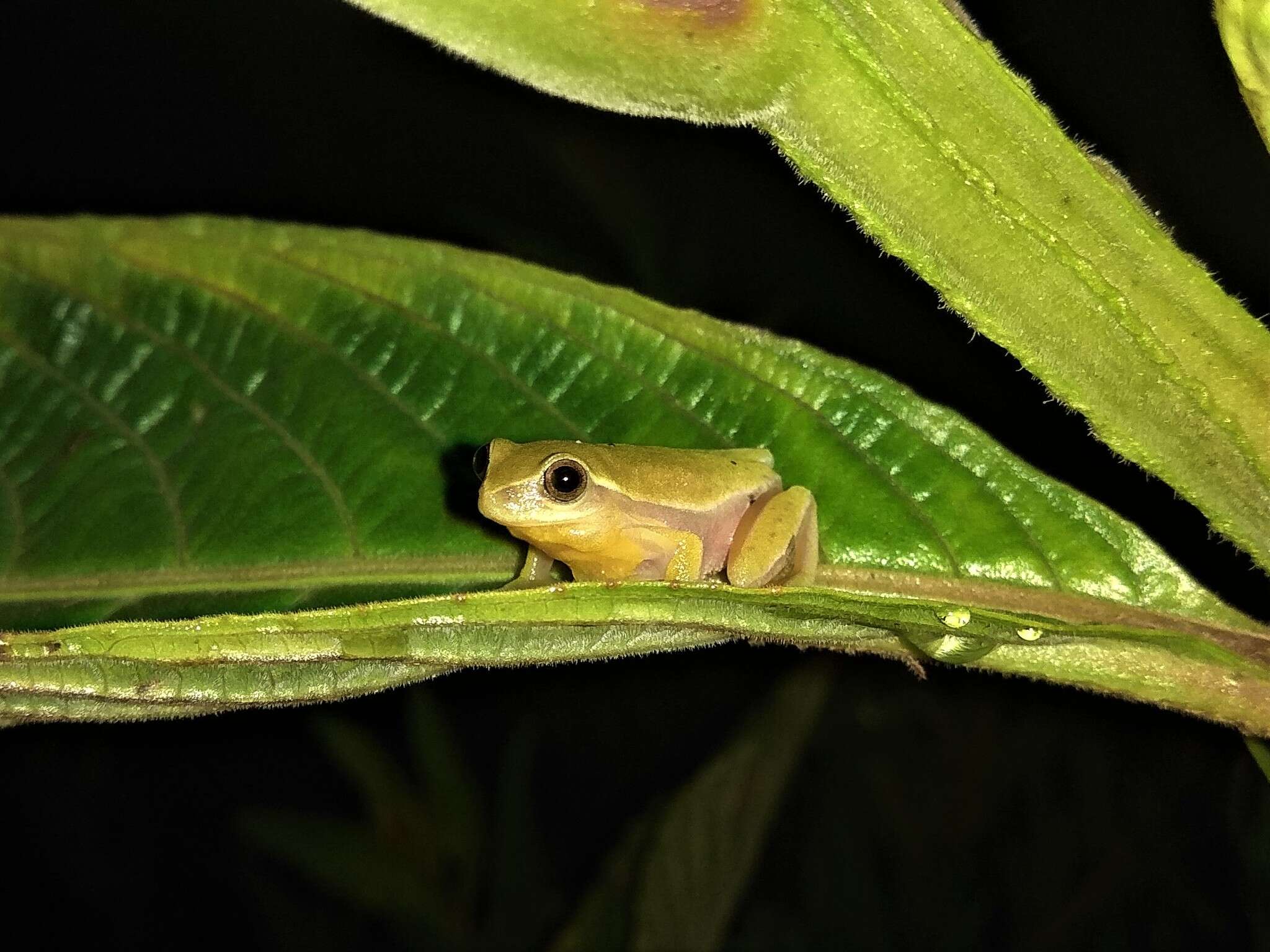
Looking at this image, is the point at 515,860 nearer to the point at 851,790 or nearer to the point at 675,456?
the point at 851,790

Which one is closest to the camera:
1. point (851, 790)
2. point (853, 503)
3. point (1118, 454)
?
point (1118, 454)

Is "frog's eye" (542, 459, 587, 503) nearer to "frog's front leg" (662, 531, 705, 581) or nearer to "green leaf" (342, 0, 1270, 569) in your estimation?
"frog's front leg" (662, 531, 705, 581)

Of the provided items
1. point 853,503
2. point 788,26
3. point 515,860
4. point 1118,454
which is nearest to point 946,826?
point 515,860

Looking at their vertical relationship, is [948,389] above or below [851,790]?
above

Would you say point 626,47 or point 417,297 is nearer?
point 626,47

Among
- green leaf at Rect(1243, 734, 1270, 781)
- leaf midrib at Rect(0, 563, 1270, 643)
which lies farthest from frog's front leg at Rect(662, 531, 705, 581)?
green leaf at Rect(1243, 734, 1270, 781)

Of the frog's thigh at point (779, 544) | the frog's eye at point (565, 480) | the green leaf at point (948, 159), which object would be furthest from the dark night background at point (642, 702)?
the green leaf at point (948, 159)

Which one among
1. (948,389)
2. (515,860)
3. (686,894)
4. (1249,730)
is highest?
(948,389)
